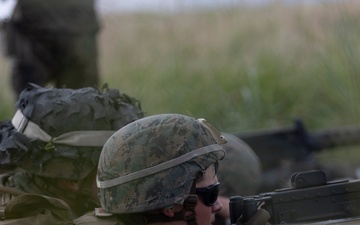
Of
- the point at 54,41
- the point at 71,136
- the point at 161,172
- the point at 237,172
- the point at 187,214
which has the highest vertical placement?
the point at 54,41

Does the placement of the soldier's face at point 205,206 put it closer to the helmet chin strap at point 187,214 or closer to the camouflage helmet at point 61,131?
the helmet chin strap at point 187,214

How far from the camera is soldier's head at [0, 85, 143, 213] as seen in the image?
392cm

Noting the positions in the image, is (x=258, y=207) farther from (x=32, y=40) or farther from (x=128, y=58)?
(x=128, y=58)

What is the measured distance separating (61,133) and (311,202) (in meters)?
1.08

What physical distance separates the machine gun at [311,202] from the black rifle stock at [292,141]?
3813 millimetres

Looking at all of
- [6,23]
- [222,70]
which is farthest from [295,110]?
[6,23]

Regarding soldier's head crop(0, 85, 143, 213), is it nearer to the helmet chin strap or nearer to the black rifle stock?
the helmet chin strap

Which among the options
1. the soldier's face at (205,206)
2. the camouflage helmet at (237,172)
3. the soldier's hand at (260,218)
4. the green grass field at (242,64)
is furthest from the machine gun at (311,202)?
the green grass field at (242,64)

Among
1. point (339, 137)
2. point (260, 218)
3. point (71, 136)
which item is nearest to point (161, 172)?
point (260, 218)

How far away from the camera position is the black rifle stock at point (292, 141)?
7.46 m

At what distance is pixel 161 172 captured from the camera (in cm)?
322

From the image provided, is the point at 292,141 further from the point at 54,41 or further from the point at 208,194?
the point at 208,194

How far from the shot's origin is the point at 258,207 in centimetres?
348

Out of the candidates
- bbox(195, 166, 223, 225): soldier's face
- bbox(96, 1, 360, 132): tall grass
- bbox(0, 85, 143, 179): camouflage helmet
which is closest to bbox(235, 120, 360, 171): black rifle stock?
bbox(96, 1, 360, 132): tall grass
